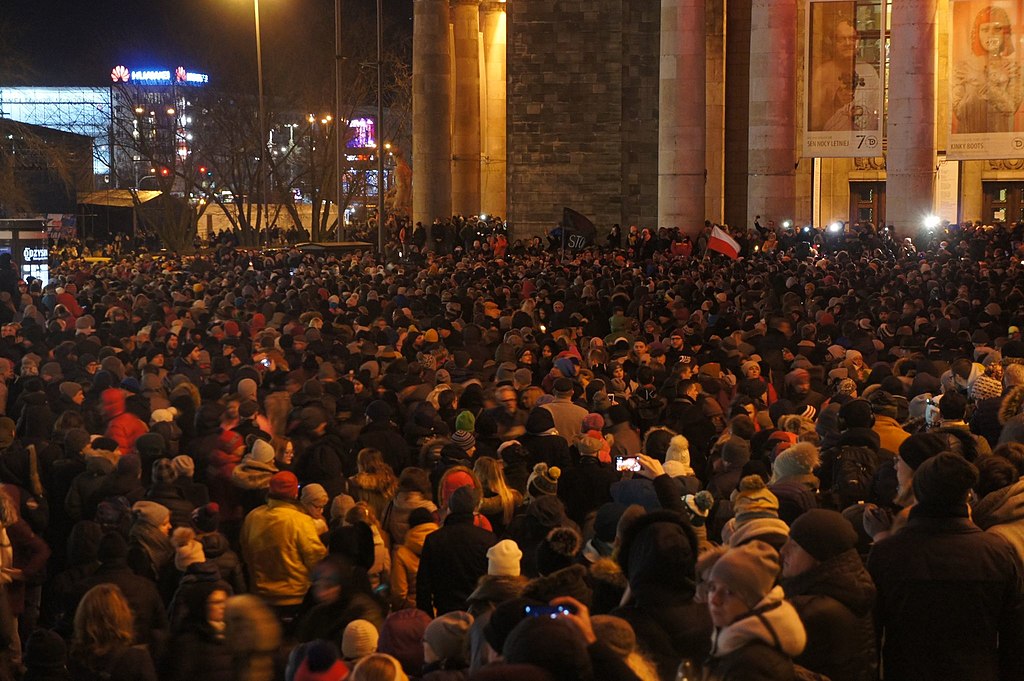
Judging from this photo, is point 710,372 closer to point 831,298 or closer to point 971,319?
point 971,319

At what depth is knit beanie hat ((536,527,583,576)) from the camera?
7.61m

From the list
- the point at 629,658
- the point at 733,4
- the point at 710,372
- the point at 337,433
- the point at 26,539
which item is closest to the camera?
the point at 629,658

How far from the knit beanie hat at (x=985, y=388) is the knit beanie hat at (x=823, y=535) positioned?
5651 millimetres

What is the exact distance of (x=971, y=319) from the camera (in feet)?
63.1

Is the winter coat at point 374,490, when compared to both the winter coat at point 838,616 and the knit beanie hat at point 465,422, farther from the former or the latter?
the winter coat at point 838,616

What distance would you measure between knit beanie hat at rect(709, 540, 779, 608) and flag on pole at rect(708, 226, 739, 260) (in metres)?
22.8

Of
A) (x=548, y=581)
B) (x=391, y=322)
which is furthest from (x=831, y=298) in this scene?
(x=548, y=581)

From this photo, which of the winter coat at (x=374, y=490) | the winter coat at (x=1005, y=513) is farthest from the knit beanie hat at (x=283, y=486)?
the winter coat at (x=1005, y=513)

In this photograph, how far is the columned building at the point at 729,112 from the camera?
3509 centimetres

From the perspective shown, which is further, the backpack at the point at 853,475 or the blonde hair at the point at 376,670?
the backpack at the point at 853,475

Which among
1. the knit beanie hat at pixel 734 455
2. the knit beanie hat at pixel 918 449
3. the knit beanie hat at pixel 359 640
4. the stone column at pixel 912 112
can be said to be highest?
the stone column at pixel 912 112

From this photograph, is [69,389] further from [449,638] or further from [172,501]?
[449,638]

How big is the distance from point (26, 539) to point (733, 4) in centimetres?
4154

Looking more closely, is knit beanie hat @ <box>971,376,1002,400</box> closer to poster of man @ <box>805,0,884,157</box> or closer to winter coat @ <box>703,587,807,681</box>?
winter coat @ <box>703,587,807,681</box>
